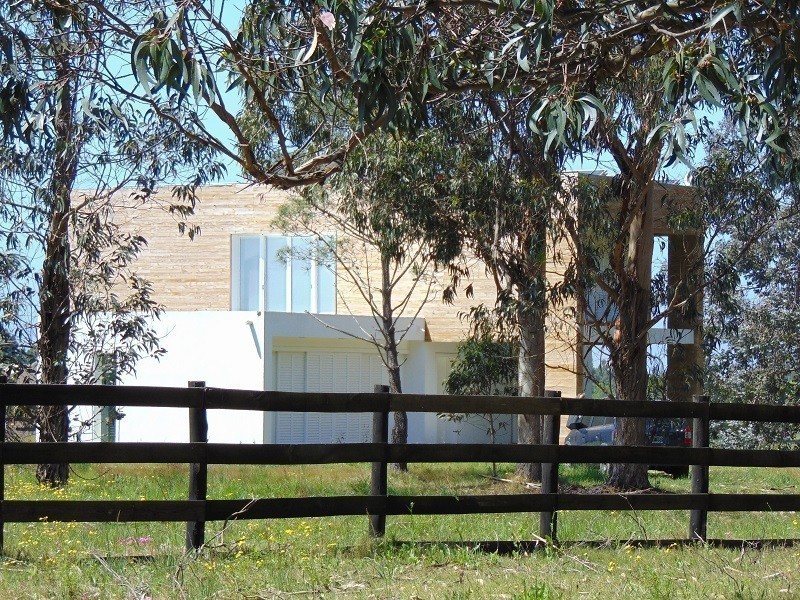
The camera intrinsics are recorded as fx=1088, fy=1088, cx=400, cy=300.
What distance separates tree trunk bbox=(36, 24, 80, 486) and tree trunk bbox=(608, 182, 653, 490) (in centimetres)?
898

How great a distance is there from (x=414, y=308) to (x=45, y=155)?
18641 millimetres

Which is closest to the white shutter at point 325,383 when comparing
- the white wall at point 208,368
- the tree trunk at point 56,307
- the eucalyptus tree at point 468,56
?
the white wall at point 208,368

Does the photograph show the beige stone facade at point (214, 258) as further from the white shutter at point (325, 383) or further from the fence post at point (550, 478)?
the fence post at point (550, 478)

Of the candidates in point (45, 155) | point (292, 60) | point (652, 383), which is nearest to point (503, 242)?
point (652, 383)

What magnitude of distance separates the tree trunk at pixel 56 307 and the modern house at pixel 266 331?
1083cm

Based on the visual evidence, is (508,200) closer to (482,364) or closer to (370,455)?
(482,364)

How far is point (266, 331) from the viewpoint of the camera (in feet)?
95.7

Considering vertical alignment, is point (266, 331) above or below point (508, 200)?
below

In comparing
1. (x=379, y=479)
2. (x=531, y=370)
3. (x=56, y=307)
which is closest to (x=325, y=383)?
(x=531, y=370)

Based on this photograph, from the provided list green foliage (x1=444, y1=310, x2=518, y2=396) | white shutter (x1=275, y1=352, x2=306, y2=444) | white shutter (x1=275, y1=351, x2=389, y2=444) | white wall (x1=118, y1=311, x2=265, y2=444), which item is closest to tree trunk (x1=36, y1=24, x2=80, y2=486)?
green foliage (x1=444, y1=310, x2=518, y2=396)

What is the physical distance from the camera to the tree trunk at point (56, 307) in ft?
52.7

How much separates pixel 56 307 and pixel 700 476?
11290 millimetres

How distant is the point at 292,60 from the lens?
399 inches

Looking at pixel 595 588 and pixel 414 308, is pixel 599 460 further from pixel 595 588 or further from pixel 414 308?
pixel 414 308
